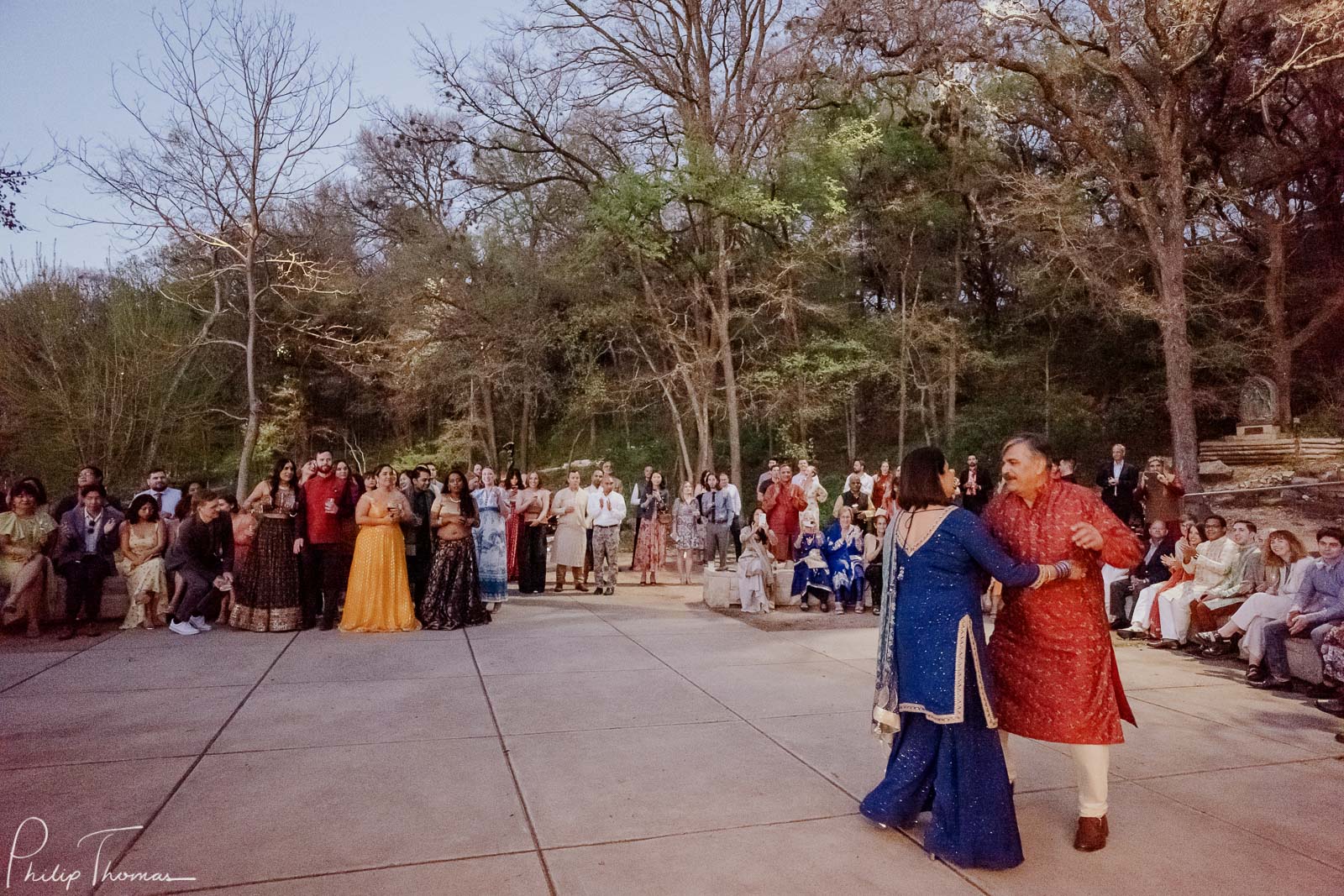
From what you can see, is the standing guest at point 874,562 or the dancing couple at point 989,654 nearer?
the dancing couple at point 989,654

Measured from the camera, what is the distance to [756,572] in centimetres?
905

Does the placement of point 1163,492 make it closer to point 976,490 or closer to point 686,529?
point 976,490

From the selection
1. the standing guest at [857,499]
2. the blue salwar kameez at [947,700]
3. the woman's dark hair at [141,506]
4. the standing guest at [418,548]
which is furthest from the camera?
the standing guest at [857,499]

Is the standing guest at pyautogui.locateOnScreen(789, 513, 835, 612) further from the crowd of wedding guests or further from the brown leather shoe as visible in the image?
the brown leather shoe

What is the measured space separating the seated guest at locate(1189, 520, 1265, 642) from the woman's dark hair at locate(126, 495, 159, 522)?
9868 mm

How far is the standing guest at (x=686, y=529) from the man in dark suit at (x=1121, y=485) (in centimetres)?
536

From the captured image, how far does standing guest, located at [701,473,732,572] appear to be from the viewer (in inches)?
478

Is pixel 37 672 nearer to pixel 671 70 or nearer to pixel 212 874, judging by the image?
pixel 212 874

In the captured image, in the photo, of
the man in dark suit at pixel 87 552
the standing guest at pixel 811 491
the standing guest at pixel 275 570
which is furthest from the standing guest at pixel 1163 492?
the man in dark suit at pixel 87 552

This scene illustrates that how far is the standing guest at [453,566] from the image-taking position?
805 centimetres

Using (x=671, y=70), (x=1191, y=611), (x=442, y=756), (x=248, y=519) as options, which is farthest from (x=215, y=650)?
(x=671, y=70)

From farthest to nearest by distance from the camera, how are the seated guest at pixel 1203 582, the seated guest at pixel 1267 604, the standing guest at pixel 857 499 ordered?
the standing guest at pixel 857 499 → the seated guest at pixel 1203 582 → the seated guest at pixel 1267 604

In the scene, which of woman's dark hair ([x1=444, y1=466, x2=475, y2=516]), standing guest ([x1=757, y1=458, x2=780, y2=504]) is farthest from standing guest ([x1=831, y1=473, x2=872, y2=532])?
woman's dark hair ([x1=444, y1=466, x2=475, y2=516])
